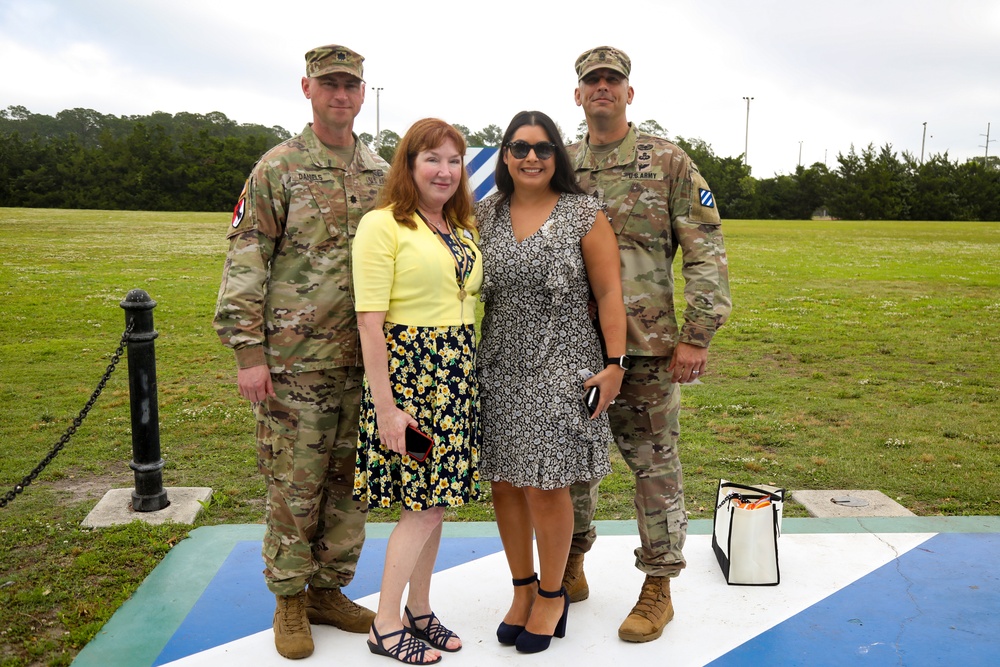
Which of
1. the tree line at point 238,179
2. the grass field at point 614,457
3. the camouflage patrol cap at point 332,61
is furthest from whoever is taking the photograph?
the tree line at point 238,179

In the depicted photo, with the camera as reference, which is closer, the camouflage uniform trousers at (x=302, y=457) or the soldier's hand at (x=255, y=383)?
the soldier's hand at (x=255, y=383)

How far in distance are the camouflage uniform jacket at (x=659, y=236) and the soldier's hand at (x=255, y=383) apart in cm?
135

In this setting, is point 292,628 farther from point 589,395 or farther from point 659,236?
point 659,236

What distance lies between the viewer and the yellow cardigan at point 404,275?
2939 mm

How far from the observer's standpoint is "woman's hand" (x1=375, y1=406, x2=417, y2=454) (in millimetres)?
2965

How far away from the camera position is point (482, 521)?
476 cm

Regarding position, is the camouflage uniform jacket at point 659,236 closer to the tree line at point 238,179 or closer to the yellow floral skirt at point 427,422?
the yellow floral skirt at point 427,422

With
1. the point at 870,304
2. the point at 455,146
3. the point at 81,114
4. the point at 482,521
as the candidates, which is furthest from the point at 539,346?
the point at 81,114

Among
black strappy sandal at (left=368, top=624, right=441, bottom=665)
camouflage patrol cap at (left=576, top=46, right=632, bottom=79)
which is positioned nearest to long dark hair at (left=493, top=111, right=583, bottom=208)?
camouflage patrol cap at (left=576, top=46, right=632, bottom=79)

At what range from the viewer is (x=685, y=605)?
3.62 metres

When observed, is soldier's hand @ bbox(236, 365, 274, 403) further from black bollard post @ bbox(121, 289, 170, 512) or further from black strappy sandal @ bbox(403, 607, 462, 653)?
black bollard post @ bbox(121, 289, 170, 512)

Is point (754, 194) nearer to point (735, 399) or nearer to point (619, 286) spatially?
point (735, 399)

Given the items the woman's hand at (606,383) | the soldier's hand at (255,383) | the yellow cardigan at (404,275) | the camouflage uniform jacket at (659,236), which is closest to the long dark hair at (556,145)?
the camouflage uniform jacket at (659,236)

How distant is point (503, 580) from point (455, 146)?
1.90 meters
